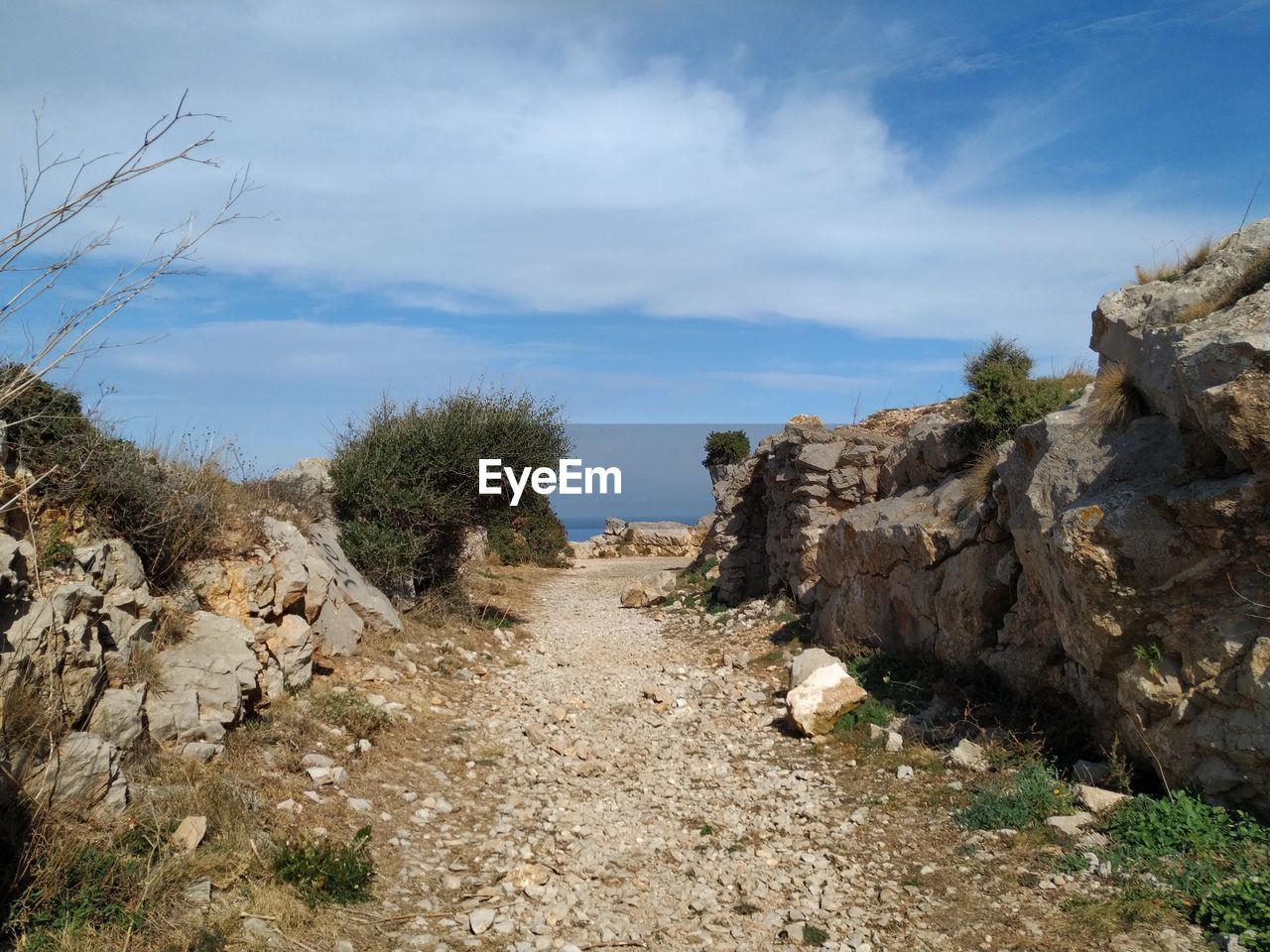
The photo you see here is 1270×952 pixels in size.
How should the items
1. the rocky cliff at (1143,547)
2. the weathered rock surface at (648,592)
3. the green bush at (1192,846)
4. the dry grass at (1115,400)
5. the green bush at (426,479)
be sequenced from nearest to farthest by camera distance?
the green bush at (1192,846) < the rocky cliff at (1143,547) < the dry grass at (1115,400) < the green bush at (426,479) < the weathered rock surface at (648,592)

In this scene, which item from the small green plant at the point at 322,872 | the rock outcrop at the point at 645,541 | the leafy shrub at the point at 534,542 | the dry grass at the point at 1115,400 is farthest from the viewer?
the rock outcrop at the point at 645,541

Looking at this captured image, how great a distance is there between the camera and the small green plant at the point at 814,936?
495 cm

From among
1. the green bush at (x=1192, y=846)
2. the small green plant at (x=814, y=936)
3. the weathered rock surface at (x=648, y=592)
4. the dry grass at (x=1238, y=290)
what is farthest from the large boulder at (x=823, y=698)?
the weathered rock surface at (x=648, y=592)

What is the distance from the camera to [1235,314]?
5.75 metres

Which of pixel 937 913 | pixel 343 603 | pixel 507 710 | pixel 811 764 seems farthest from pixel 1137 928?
pixel 343 603

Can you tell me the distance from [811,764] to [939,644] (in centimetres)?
219

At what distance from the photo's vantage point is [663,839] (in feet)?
21.5

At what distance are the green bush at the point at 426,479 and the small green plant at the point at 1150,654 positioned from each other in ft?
34.1

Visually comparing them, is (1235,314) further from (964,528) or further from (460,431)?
(460,431)

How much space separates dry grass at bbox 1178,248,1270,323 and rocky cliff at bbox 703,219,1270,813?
0.06 ft

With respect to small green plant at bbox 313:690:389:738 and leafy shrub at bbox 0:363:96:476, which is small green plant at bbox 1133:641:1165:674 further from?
leafy shrub at bbox 0:363:96:476

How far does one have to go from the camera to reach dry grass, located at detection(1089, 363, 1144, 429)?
686cm

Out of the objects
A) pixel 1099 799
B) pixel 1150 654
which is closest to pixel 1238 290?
pixel 1150 654

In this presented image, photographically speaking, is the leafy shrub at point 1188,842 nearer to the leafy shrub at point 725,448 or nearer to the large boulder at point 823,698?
the large boulder at point 823,698
